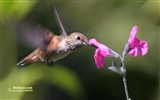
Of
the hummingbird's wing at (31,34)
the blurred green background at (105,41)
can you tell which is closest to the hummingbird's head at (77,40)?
the hummingbird's wing at (31,34)

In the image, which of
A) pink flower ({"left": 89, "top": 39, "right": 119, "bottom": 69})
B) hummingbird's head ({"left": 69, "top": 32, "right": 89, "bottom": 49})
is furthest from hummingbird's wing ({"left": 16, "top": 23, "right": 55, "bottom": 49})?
pink flower ({"left": 89, "top": 39, "right": 119, "bottom": 69})

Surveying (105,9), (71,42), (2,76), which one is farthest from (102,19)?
(71,42)

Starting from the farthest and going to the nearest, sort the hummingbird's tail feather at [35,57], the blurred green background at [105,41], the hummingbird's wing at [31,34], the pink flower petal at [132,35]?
the blurred green background at [105,41], the hummingbird's tail feather at [35,57], the hummingbird's wing at [31,34], the pink flower petal at [132,35]

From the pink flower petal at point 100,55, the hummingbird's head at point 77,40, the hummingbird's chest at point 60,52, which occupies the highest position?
the hummingbird's head at point 77,40

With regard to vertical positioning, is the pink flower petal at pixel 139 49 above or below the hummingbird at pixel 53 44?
below

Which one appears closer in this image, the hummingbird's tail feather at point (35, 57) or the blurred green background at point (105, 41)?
the hummingbird's tail feather at point (35, 57)

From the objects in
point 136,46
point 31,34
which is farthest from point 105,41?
point 136,46

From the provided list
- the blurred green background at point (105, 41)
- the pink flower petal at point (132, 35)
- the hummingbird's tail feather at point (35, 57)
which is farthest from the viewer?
the blurred green background at point (105, 41)

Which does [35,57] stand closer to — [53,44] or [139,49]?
[53,44]

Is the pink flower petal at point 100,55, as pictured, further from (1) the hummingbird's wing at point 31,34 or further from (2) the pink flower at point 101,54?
(1) the hummingbird's wing at point 31,34
